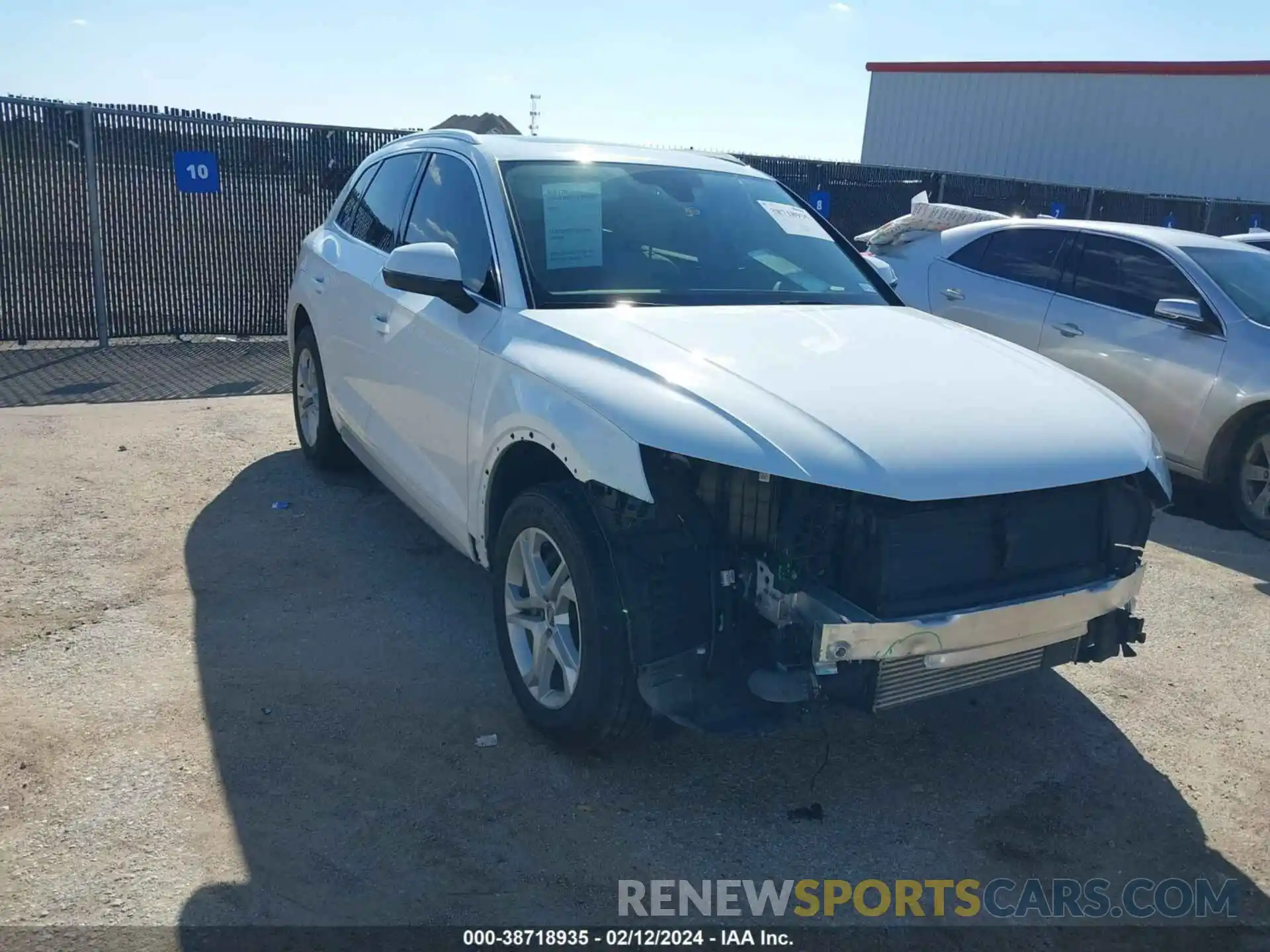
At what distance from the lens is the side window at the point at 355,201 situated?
576 centimetres

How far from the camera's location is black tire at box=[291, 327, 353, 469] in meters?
6.00

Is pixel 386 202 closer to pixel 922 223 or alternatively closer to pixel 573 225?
pixel 573 225

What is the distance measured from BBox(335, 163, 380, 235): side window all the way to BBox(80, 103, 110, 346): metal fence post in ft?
17.9

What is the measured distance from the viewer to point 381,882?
2969 mm

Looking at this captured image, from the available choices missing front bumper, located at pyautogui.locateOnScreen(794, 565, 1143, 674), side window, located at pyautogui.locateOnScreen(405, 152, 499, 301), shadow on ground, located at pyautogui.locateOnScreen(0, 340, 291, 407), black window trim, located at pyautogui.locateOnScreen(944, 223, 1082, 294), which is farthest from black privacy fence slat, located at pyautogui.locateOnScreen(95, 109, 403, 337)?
missing front bumper, located at pyautogui.locateOnScreen(794, 565, 1143, 674)

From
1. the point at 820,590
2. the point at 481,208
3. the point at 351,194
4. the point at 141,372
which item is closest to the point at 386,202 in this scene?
the point at 351,194

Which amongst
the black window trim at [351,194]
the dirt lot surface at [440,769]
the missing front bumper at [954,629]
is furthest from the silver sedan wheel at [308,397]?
the missing front bumper at [954,629]

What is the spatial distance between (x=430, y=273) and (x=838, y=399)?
156 cm

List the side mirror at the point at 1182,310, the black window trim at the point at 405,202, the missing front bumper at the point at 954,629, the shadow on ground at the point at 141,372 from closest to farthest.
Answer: the missing front bumper at the point at 954,629 < the black window trim at the point at 405,202 < the side mirror at the point at 1182,310 < the shadow on ground at the point at 141,372

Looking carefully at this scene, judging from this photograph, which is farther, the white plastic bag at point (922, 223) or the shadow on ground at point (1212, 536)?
the white plastic bag at point (922, 223)

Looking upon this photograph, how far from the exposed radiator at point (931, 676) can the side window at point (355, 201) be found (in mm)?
3921

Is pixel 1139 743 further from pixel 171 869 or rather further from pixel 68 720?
pixel 68 720

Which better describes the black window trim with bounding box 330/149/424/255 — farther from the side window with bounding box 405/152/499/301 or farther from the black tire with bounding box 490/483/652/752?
the black tire with bounding box 490/483/652/752

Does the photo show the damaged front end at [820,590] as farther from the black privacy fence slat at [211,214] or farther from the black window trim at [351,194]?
the black privacy fence slat at [211,214]
